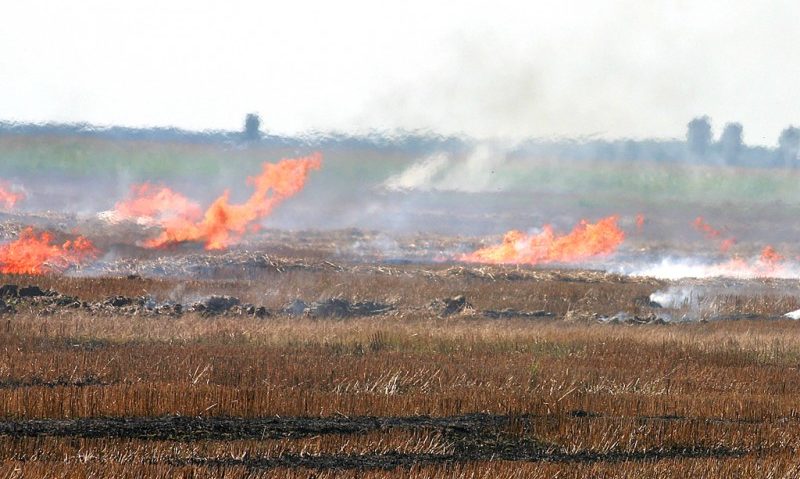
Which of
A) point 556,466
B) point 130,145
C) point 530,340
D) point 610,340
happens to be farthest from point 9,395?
point 130,145

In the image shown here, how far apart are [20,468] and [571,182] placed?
64.2 meters

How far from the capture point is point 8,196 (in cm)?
7362

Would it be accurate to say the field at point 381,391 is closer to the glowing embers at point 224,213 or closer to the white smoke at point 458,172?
the glowing embers at point 224,213

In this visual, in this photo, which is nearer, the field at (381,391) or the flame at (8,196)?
Answer: the field at (381,391)

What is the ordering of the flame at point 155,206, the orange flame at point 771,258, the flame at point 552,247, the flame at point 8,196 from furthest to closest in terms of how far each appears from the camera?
1. the flame at point 8,196
2. the orange flame at point 771,258
3. the flame at point 155,206
4. the flame at point 552,247

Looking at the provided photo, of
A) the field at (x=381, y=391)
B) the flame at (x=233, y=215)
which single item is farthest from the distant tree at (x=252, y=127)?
the field at (x=381, y=391)

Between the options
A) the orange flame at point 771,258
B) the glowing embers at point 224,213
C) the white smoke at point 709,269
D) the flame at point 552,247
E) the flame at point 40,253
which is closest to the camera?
the flame at point 40,253

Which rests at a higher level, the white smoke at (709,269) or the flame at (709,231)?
the flame at (709,231)

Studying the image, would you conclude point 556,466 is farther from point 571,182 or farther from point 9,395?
point 571,182

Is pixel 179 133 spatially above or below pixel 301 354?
above

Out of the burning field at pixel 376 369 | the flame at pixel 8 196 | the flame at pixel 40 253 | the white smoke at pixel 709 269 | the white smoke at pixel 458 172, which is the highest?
the white smoke at pixel 458 172

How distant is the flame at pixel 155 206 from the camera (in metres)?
54.1

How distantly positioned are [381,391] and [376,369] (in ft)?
4.46

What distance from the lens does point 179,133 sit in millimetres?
53000
